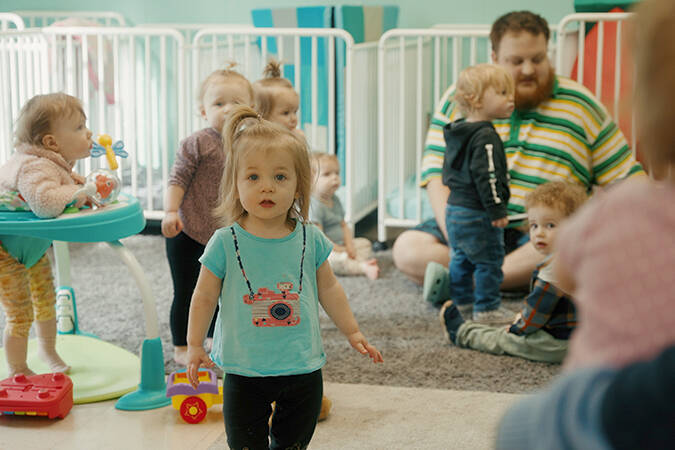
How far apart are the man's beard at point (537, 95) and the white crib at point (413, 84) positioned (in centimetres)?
36

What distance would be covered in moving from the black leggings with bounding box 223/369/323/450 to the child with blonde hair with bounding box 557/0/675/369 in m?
0.71

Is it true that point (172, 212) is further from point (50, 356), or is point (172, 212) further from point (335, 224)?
point (335, 224)

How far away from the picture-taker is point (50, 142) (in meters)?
1.81

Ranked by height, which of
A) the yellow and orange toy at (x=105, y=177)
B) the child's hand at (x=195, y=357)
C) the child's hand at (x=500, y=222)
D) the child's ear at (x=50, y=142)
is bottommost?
the child's hand at (x=195, y=357)

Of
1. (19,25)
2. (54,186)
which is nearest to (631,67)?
(54,186)

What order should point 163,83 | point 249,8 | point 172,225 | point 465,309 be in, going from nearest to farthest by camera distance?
point 172,225, point 465,309, point 163,83, point 249,8

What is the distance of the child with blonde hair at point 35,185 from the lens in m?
1.75

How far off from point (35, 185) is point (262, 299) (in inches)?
26.1

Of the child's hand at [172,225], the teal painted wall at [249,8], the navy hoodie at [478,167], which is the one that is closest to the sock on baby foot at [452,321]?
the navy hoodie at [478,167]

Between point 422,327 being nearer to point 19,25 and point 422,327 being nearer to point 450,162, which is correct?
point 450,162

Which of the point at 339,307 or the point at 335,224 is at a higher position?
the point at 339,307

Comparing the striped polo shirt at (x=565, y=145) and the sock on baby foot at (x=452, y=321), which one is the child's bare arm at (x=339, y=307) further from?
the striped polo shirt at (x=565, y=145)

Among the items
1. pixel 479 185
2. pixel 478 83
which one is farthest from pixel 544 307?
pixel 478 83

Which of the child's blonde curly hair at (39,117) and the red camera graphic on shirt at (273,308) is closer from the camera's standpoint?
the red camera graphic on shirt at (273,308)
